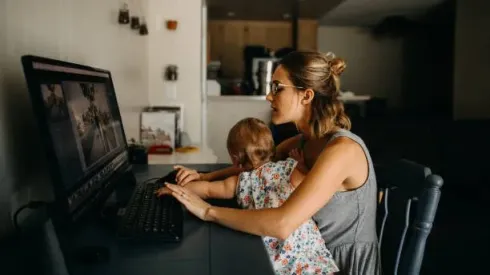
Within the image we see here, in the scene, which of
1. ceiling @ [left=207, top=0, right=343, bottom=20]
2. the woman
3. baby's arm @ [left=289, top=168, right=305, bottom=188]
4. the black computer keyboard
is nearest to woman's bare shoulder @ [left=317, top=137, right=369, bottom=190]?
the woman

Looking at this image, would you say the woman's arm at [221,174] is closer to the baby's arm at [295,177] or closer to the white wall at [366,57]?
the baby's arm at [295,177]

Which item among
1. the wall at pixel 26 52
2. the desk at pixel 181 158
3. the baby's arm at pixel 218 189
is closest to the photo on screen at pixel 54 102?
the wall at pixel 26 52

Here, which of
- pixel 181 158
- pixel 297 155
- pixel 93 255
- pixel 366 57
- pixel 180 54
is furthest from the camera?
pixel 366 57

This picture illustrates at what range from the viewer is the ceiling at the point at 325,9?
580 cm

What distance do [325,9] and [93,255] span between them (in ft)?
19.6

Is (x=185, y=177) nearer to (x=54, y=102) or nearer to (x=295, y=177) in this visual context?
(x=295, y=177)

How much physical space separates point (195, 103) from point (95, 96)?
252 cm

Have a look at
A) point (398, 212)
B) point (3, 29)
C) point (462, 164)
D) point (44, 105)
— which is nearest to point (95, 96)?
point (3, 29)

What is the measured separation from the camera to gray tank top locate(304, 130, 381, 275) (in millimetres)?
1337

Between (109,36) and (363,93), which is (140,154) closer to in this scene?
(109,36)

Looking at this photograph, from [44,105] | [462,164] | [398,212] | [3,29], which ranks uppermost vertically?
[3,29]

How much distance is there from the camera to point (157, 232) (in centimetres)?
96

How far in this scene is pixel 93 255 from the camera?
0.86m

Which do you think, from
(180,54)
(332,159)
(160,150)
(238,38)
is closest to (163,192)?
(332,159)
